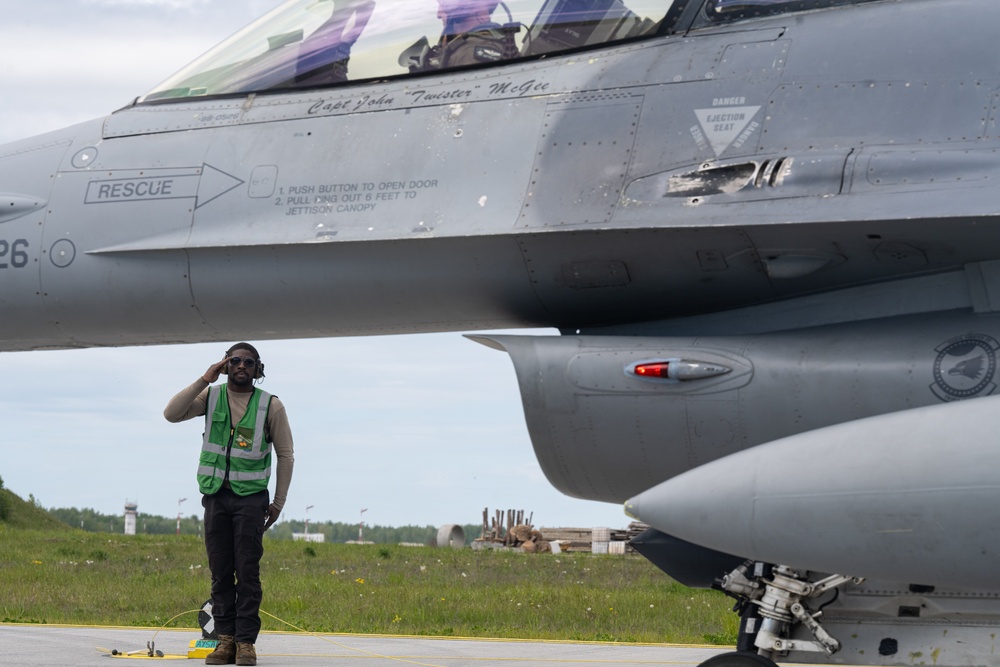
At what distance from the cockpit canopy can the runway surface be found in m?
3.67

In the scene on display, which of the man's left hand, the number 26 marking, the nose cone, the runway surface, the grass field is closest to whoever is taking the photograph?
the nose cone

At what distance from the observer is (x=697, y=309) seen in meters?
6.21

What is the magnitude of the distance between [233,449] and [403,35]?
2608mm

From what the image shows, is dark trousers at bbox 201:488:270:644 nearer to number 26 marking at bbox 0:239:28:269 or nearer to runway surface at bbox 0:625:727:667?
runway surface at bbox 0:625:727:667

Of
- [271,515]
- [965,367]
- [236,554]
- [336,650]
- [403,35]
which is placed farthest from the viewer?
[336,650]

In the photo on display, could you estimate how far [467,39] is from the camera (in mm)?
6484

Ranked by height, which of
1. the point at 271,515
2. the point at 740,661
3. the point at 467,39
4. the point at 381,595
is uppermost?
the point at 467,39

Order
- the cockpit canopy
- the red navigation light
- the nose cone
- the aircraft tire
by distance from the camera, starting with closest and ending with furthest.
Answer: the nose cone < the aircraft tire < the red navigation light < the cockpit canopy

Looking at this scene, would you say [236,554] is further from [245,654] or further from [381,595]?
[381,595]

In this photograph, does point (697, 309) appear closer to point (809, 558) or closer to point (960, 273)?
point (960, 273)

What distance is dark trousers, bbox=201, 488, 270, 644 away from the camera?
23.2ft

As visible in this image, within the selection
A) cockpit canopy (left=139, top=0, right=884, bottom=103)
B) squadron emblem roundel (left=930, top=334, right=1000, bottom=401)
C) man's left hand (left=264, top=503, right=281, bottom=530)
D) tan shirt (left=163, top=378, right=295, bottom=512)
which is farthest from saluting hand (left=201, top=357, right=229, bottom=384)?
squadron emblem roundel (left=930, top=334, right=1000, bottom=401)

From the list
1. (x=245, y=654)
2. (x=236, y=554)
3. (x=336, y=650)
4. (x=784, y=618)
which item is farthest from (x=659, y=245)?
(x=336, y=650)

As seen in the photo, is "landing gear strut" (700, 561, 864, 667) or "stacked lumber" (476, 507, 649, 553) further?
"stacked lumber" (476, 507, 649, 553)
